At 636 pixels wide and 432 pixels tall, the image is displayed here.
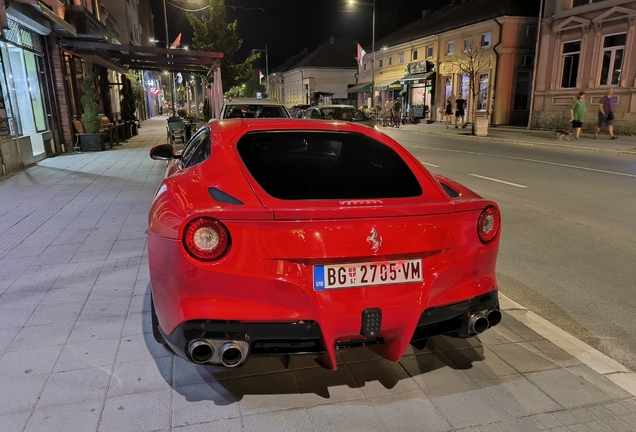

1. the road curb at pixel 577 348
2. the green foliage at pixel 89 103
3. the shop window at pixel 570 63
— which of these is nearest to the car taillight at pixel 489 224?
the road curb at pixel 577 348

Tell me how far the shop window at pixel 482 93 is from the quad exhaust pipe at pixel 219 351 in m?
30.6

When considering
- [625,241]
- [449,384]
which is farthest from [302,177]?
[625,241]

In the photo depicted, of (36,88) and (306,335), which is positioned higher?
(36,88)

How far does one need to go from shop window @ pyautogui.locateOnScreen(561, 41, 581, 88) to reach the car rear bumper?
79.1 feet

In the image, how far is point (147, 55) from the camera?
755 inches

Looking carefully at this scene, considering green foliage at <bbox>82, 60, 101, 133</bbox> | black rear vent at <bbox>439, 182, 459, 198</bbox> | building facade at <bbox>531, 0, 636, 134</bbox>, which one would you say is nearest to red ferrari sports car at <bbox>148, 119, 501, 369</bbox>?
black rear vent at <bbox>439, 182, 459, 198</bbox>

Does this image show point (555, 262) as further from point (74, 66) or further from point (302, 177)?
point (74, 66)

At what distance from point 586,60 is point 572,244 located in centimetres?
2003

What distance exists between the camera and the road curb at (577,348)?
2.94 metres

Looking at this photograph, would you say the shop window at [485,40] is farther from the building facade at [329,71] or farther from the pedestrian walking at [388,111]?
the building facade at [329,71]

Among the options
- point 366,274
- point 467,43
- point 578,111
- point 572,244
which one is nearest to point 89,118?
point 572,244

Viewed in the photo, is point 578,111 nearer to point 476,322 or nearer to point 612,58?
point 612,58

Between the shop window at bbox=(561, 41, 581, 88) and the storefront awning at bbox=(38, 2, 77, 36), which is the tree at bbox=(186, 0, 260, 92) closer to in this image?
the storefront awning at bbox=(38, 2, 77, 36)

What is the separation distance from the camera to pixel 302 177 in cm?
316
